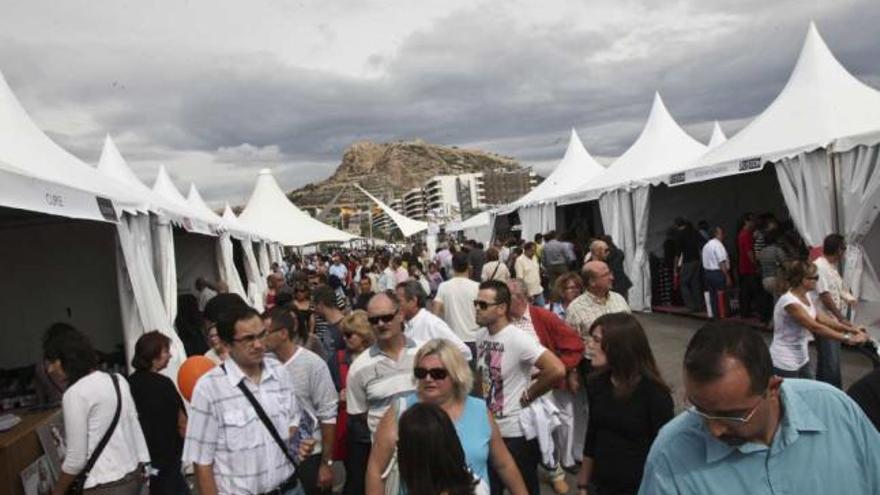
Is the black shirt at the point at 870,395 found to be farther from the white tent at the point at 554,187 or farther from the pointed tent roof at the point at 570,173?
the pointed tent roof at the point at 570,173

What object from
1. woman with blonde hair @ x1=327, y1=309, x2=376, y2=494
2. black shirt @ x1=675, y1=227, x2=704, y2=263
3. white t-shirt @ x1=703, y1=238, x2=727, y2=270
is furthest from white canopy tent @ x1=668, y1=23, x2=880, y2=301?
woman with blonde hair @ x1=327, y1=309, x2=376, y2=494

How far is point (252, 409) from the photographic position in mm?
2838

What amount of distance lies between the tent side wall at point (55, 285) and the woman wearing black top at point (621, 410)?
22.6 ft

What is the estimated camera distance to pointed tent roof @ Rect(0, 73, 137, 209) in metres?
5.70

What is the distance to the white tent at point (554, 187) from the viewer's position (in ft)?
57.1

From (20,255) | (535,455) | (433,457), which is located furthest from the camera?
(20,255)

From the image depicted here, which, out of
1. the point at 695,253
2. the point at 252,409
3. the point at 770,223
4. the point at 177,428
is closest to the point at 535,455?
the point at 252,409

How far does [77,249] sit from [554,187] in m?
14.3

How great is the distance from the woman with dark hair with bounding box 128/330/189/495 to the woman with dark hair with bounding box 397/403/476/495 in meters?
2.35

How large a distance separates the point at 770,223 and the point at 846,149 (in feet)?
6.22

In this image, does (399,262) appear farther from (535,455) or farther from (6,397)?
(535,455)

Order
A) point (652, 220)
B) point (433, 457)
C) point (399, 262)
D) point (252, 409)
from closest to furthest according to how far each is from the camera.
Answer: point (433, 457)
point (252, 409)
point (399, 262)
point (652, 220)

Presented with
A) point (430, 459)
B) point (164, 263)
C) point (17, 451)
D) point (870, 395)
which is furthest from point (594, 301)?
point (164, 263)

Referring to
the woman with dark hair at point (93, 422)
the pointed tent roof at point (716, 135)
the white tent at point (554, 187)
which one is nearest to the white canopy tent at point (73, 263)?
the woman with dark hair at point (93, 422)
